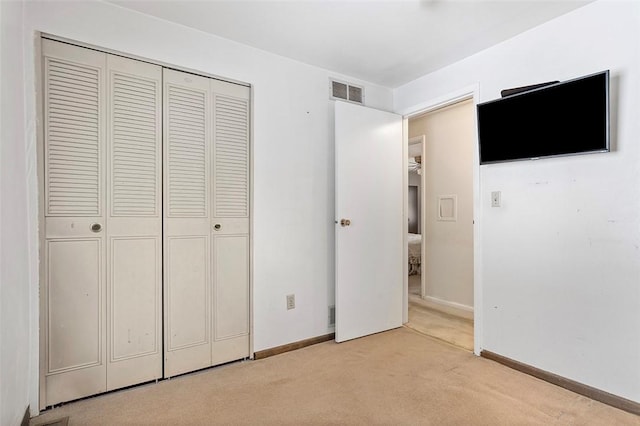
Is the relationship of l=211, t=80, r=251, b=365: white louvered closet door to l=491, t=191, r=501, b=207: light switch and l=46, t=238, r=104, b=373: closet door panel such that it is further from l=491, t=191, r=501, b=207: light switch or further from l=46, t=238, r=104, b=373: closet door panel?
l=491, t=191, r=501, b=207: light switch

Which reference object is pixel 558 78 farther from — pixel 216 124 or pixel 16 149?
pixel 16 149

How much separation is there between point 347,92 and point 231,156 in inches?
51.1

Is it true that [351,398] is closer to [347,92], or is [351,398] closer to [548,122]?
[548,122]

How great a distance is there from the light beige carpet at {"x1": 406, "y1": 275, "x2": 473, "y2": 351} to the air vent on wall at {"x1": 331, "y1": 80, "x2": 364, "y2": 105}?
7.43 ft

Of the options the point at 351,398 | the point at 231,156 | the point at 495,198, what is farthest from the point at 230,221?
the point at 495,198

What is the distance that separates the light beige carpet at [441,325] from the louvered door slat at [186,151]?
2.31 metres

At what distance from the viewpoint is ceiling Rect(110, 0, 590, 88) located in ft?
6.63

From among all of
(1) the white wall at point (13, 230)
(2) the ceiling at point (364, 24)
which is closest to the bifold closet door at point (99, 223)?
(1) the white wall at point (13, 230)

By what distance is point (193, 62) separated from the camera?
7.61 feet

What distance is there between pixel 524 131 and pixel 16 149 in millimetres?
2952

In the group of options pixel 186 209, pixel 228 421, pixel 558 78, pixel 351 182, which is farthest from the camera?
pixel 351 182

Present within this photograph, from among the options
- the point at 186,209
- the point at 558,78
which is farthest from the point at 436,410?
the point at 558,78

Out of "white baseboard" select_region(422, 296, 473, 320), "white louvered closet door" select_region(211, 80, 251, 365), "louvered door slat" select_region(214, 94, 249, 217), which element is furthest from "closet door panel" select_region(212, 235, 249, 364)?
"white baseboard" select_region(422, 296, 473, 320)

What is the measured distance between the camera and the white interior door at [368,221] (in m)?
2.90
